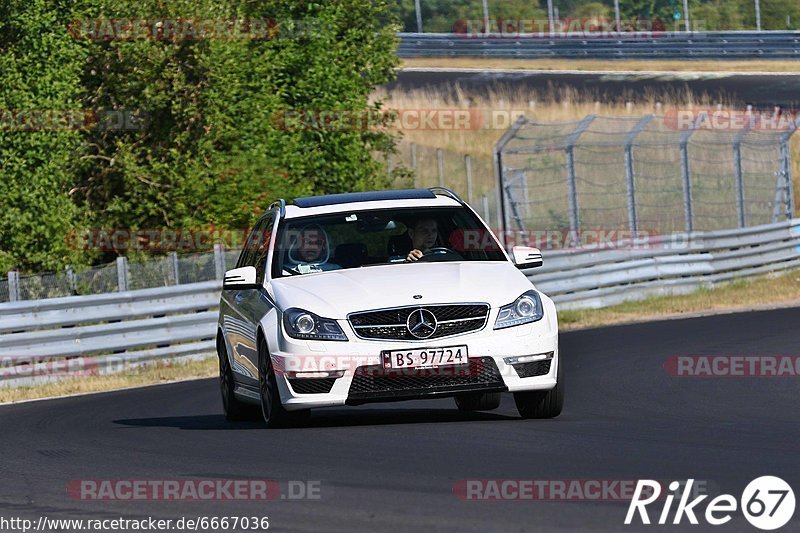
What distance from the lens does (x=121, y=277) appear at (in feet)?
68.8

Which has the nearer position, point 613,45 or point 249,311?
point 249,311

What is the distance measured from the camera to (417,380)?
400 inches

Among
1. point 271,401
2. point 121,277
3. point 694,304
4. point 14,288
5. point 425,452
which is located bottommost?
point 694,304

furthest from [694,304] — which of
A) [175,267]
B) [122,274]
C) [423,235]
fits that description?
[423,235]

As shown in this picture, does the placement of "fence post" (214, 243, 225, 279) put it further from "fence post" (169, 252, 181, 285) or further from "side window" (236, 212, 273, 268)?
"side window" (236, 212, 273, 268)

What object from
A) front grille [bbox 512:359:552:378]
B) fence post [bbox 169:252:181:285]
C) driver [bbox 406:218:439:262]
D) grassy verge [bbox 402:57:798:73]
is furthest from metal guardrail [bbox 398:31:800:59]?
front grille [bbox 512:359:552:378]

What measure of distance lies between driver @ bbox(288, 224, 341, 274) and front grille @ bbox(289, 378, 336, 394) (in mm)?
1115

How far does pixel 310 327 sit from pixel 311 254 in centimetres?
115

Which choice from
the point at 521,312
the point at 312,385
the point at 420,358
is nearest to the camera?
the point at 420,358

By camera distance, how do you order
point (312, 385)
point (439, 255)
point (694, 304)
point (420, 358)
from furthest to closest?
1. point (694, 304)
2. point (439, 255)
3. point (312, 385)
4. point (420, 358)

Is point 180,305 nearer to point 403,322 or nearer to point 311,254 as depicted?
point 311,254

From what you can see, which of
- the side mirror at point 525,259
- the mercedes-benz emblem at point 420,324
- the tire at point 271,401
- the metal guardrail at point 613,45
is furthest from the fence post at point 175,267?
the metal guardrail at point 613,45

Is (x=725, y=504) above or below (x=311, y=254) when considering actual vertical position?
below

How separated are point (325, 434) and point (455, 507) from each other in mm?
3364
